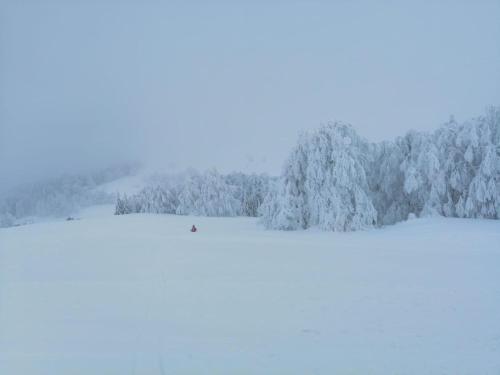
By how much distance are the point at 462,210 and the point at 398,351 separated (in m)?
13.3

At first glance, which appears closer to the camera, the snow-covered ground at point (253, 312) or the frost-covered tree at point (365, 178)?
the snow-covered ground at point (253, 312)

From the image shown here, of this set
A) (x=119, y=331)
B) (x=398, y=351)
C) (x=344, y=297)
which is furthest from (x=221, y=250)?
(x=398, y=351)

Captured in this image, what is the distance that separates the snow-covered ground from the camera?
3443 mm

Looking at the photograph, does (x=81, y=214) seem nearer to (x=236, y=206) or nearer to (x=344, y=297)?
(x=236, y=206)

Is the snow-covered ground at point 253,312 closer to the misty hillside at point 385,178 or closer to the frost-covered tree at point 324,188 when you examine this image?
the frost-covered tree at point 324,188

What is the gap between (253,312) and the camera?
4.56 meters

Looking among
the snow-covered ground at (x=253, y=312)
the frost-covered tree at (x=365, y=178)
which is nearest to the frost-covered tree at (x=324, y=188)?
the frost-covered tree at (x=365, y=178)

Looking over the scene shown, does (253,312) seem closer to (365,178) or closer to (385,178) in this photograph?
(365,178)

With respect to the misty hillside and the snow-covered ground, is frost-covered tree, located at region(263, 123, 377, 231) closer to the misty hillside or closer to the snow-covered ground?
the misty hillside

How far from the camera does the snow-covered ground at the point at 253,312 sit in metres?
3.44

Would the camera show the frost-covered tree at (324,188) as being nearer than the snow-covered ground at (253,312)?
No

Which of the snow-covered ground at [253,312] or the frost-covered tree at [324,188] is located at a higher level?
the frost-covered tree at [324,188]

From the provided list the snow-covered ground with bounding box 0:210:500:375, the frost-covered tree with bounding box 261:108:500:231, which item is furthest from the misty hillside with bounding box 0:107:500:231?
the snow-covered ground with bounding box 0:210:500:375

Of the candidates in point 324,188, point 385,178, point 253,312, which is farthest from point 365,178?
point 253,312
